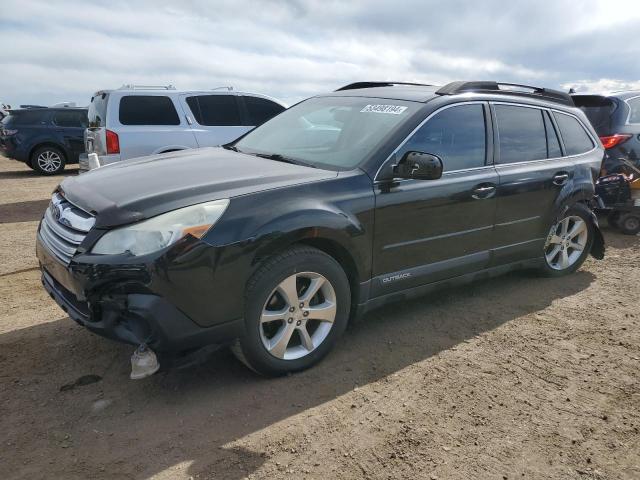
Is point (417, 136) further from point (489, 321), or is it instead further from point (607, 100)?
Answer: point (607, 100)

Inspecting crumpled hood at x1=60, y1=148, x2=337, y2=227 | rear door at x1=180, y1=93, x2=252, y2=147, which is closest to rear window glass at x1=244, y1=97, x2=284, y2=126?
rear door at x1=180, y1=93, x2=252, y2=147

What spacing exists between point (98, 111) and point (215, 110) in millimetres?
1814

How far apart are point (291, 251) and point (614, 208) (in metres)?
5.26

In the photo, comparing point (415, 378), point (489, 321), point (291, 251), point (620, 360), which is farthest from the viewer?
point (489, 321)

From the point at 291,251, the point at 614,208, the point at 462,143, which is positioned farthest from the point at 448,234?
the point at 614,208

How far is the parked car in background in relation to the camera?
6438 mm

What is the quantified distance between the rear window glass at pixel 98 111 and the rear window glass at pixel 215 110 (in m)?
1.27

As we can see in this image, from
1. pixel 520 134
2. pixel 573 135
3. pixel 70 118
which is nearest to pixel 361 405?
pixel 520 134

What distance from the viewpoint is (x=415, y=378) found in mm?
3146

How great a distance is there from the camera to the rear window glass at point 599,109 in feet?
21.7

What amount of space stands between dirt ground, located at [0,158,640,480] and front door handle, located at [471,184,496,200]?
95 cm

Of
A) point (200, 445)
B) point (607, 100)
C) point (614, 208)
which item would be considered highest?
point (607, 100)

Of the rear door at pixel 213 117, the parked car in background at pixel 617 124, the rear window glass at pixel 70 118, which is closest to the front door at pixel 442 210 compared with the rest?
the parked car in background at pixel 617 124

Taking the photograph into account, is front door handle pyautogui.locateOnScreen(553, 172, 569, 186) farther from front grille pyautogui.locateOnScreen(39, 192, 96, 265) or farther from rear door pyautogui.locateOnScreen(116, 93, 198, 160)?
rear door pyautogui.locateOnScreen(116, 93, 198, 160)
